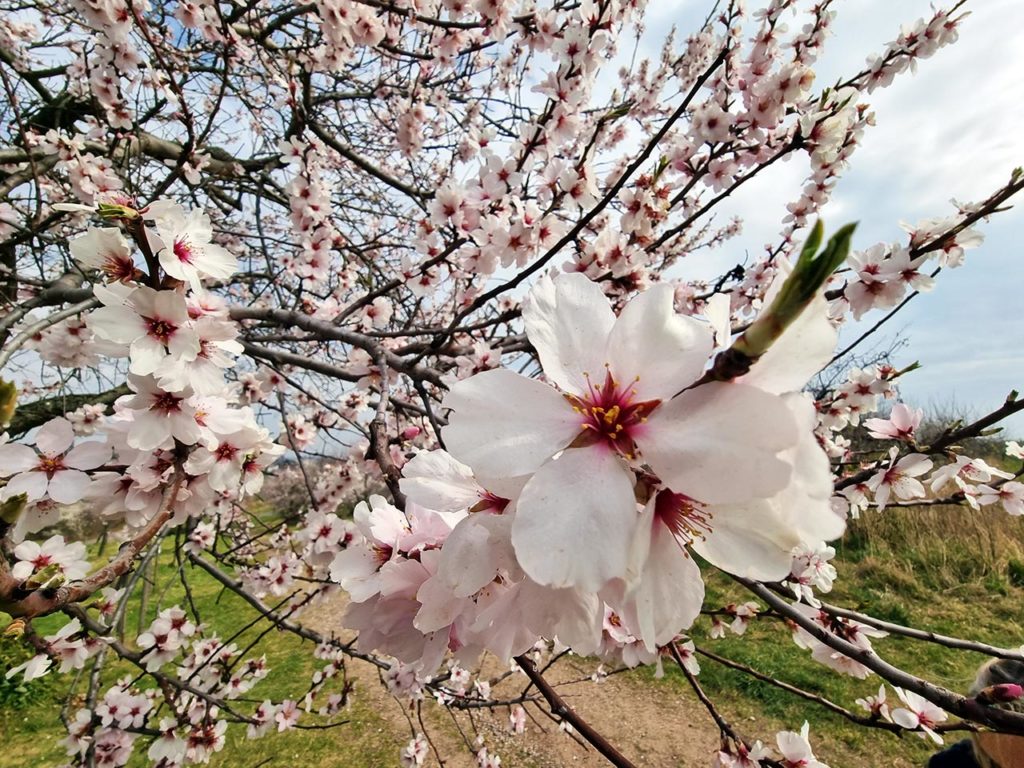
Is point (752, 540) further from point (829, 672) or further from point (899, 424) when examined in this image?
point (829, 672)

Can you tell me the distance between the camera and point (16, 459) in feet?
3.69

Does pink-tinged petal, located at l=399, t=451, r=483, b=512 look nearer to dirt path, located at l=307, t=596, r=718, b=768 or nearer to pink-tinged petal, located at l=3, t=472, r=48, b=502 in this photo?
pink-tinged petal, located at l=3, t=472, r=48, b=502

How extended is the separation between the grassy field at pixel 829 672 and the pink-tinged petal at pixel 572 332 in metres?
3.90

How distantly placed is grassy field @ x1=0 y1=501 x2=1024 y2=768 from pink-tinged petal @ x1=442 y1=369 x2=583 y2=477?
386 cm

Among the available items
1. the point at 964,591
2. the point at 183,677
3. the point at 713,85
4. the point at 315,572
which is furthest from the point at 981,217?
the point at 964,591

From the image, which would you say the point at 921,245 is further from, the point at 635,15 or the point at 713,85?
the point at 635,15

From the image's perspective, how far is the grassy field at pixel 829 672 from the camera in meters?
4.38

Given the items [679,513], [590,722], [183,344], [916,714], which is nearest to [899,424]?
[916,714]

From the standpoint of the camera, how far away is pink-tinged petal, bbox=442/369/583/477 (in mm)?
524

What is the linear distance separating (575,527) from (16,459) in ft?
4.36

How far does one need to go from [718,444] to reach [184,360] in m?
1.02

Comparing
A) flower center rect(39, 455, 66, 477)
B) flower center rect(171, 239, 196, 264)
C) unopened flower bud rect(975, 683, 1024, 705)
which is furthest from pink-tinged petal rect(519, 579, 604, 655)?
flower center rect(39, 455, 66, 477)

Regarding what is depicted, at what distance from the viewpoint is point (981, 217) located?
163 centimetres

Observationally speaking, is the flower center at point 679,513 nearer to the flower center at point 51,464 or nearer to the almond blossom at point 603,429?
the almond blossom at point 603,429
